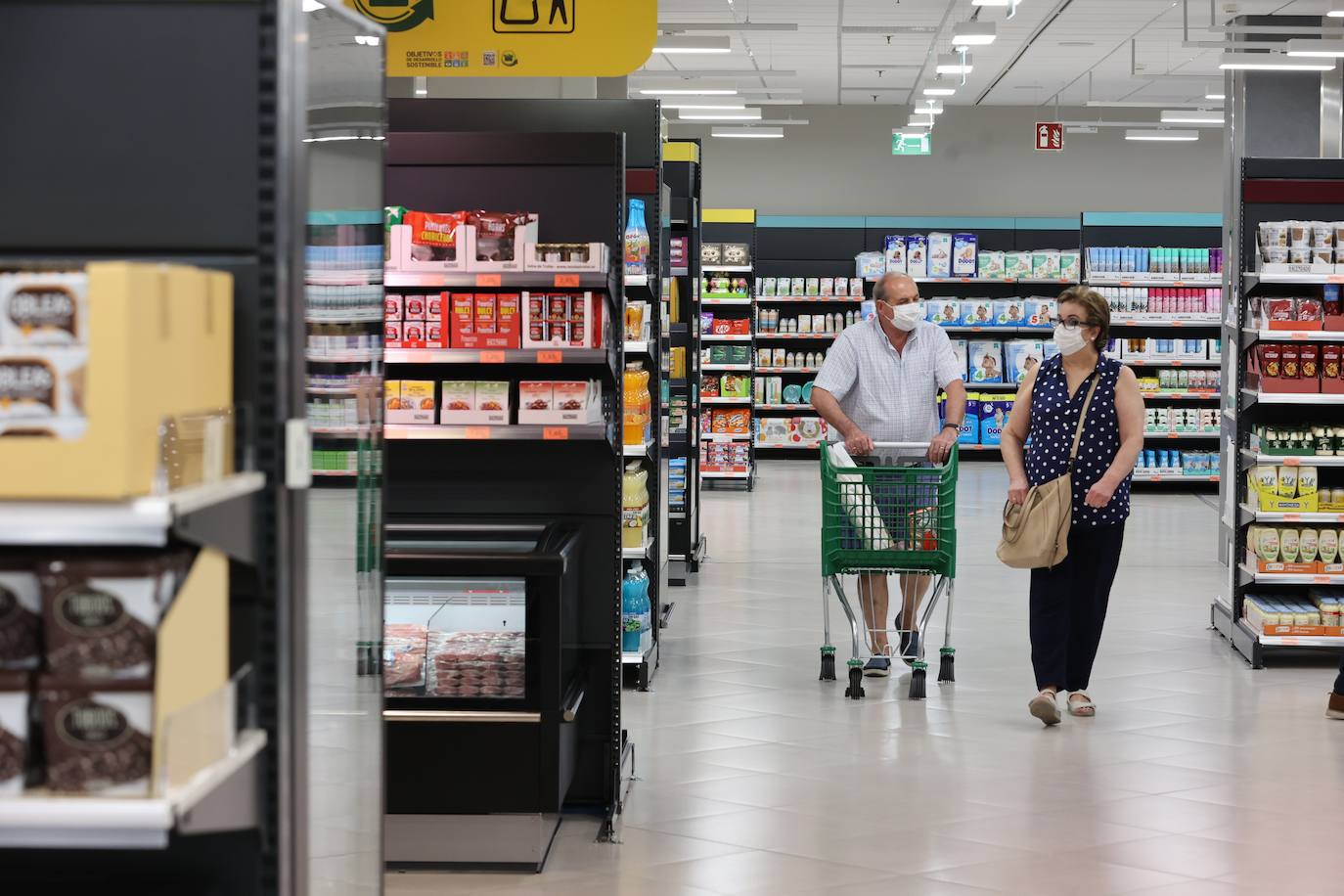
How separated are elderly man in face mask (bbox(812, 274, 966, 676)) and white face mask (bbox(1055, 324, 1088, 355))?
755 millimetres

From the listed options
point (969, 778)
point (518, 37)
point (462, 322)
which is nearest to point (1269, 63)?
point (518, 37)

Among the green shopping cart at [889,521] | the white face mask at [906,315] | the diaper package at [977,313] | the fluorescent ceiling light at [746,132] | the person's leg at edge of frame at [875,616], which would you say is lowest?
the person's leg at edge of frame at [875,616]

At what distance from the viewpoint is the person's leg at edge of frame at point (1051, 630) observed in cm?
591

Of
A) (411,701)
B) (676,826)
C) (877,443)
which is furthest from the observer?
(877,443)

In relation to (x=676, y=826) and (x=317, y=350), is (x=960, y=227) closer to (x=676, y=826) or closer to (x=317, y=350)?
(x=676, y=826)

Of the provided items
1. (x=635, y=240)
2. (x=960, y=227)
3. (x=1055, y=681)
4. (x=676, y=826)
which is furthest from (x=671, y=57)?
(x=676, y=826)

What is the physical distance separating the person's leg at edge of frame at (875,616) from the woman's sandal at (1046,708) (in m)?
0.91

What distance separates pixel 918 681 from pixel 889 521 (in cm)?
69

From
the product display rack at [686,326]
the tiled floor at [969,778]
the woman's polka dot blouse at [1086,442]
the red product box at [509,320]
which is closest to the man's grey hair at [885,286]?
the woman's polka dot blouse at [1086,442]

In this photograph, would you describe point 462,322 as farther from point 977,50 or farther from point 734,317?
point 977,50

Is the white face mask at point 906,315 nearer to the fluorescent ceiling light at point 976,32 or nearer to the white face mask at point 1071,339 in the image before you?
the white face mask at point 1071,339

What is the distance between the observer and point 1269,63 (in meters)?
9.51

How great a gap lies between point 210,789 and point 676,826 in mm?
2772

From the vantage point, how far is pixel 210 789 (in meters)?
2.09
